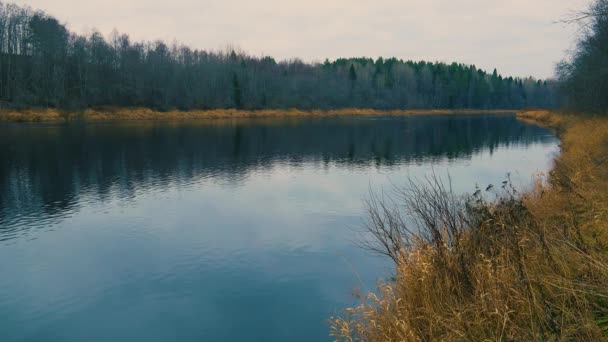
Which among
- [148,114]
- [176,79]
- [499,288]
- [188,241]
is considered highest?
[176,79]

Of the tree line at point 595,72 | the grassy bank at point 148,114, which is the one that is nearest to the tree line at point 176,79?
the grassy bank at point 148,114

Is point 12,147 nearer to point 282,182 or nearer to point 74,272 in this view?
point 282,182

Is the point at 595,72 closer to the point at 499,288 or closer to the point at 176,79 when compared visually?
the point at 499,288

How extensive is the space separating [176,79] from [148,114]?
51.1 ft

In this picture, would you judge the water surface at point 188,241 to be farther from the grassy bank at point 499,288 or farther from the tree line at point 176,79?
the tree line at point 176,79

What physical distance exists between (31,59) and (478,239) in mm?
90835

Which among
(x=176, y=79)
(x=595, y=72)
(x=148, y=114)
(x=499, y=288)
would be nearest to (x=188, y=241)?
(x=499, y=288)

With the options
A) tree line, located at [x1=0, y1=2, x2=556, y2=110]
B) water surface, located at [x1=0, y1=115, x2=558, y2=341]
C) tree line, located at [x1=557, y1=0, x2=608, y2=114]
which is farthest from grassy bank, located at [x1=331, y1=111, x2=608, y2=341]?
tree line, located at [x1=0, y1=2, x2=556, y2=110]

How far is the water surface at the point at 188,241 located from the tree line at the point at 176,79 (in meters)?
47.5

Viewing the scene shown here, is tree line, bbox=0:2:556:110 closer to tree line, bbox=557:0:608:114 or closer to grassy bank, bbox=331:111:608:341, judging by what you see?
tree line, bbox=557:0:608:114

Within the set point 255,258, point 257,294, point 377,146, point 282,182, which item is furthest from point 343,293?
point 377,146

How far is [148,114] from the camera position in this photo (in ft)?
276

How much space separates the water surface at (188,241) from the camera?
10828 mm

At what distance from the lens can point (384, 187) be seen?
79.4ft
